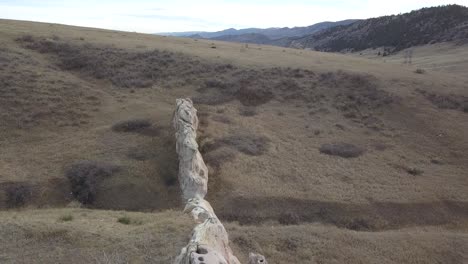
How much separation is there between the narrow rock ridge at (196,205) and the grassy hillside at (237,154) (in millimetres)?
1045

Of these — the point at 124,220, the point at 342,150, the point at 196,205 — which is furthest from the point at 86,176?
the point at 342,150

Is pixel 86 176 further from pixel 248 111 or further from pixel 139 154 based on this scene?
pixel 248 111

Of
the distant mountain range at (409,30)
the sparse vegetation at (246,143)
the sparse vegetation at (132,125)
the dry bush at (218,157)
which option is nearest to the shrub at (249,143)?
the sparse vegetation at (246,143)

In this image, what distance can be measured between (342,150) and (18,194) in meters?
24.0

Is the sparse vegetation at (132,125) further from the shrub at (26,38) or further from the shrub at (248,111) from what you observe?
the shrub at (26,38)

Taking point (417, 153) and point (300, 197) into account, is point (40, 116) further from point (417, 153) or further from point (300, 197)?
point (417, 153)

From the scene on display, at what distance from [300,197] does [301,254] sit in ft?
29.1

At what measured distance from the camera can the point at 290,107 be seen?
45781mm

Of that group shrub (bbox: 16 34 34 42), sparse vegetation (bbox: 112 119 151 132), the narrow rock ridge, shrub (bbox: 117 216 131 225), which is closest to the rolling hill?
sparse vegetation (bbox: 112 119 151 132)

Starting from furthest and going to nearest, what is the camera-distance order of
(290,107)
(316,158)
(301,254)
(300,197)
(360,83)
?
(360,83), (290,107), (316,158), (300,197), (301,254)

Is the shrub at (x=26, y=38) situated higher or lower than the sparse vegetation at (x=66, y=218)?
higher

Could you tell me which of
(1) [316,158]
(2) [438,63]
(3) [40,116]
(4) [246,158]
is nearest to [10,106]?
(3) [40,116]

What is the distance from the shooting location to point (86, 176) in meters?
32.0

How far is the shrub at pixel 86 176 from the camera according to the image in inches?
1206
